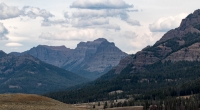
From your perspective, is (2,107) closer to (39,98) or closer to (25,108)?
(25,108)

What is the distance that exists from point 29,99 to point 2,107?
2271 centimetres

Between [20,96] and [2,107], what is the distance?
77.5ft

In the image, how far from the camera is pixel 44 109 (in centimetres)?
14912

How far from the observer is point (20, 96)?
166 metres

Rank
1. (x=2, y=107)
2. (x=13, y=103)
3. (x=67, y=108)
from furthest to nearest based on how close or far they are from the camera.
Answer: (x=67, y=108) → (x=13, y=103) → (x=2, y=107)

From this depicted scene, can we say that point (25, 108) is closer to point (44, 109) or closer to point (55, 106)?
point (44, 109)

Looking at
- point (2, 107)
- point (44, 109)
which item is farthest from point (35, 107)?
point (2, 107)

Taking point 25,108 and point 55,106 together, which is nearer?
point 25,108

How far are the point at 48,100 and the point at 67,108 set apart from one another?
1211 centimetres

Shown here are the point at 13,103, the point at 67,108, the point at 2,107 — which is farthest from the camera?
the point at 67,108

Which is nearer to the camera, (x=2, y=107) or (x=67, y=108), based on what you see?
(x=2, y=107)

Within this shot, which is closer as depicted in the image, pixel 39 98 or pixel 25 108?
pixel 25 108

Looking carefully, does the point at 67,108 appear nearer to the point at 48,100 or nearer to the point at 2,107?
the point at 48,100

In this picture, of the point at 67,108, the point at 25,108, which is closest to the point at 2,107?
the point at 25,108
